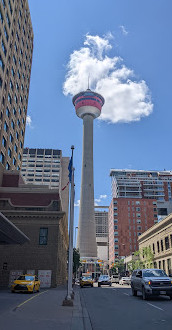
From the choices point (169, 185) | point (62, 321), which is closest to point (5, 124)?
point (62, 321)

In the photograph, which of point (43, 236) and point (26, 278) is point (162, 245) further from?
point (26, 278)

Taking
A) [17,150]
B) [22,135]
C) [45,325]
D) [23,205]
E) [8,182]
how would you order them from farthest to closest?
1. [22,135]
2. [17,150]
3. [8,182]
4. [23,205]
5. [45,325]

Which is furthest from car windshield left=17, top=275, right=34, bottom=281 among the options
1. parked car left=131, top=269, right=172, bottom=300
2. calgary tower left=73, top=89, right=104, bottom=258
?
calgary tower left=73, top=89, right=104, bottom=258

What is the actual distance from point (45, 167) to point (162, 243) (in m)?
106

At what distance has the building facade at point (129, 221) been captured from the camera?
122 m

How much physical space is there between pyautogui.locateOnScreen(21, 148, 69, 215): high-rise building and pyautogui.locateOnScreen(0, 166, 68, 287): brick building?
108614mm

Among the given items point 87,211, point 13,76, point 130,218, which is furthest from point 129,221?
point 13,76

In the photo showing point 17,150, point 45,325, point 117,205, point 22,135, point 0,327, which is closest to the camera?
point 0,327

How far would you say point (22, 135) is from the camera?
211 ft

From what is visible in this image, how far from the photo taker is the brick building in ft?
120

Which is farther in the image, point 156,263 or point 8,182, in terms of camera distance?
point 156,263

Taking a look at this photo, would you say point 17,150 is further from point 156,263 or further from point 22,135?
point 156,263

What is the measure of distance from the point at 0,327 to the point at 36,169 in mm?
149188

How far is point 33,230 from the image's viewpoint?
125 ft
